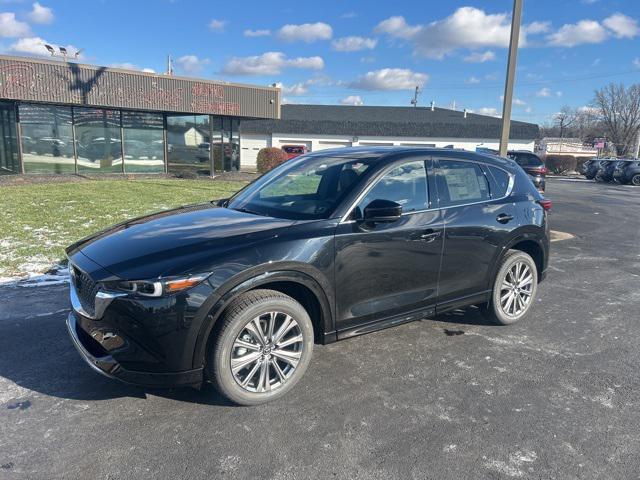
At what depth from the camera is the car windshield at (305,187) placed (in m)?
3.79

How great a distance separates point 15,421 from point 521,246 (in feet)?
15.4

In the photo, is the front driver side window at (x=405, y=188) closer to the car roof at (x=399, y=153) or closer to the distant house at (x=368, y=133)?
the car roof at (x=399, y=153)

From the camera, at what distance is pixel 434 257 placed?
4066mm

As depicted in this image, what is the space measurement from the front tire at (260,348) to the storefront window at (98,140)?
1815cm

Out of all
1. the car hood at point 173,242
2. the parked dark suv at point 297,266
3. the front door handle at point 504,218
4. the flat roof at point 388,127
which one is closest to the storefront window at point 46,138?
the parked dark suv at point 297,266

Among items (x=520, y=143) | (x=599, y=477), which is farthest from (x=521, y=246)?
(x=520, y=143)

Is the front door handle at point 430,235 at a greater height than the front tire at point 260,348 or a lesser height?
greater

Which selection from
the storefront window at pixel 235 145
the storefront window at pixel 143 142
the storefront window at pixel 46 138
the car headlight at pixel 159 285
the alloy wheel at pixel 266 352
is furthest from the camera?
the storefront window at pixel 235 145

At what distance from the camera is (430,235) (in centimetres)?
401

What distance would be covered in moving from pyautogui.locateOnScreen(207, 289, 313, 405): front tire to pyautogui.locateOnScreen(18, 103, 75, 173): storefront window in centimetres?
1774

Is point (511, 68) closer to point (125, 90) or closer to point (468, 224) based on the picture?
point (468, 224)

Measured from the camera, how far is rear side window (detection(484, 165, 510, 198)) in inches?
185

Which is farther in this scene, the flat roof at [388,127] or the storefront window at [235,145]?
the flat roof at [388,127]

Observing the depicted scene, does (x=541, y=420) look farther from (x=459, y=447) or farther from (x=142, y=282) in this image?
(x=142, y=282)
